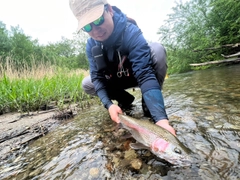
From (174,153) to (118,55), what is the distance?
4.75 ft

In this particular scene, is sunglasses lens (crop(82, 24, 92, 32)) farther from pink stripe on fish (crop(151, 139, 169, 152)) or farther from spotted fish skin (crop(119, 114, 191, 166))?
pink stripe on fish (crop(151, 139, 169, 152))

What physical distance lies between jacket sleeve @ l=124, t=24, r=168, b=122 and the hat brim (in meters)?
0.41

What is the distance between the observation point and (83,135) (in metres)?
1.99

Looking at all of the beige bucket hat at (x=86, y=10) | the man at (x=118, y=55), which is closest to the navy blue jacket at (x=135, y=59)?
the man at (x=118, y=55)

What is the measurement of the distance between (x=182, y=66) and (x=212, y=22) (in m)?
4.50

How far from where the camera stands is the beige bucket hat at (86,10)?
1.75 m

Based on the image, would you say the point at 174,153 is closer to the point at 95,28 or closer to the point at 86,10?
the point at 95,28

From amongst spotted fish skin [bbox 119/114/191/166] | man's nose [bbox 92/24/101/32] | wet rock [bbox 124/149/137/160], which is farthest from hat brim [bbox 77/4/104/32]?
wet rock [bbox 124/149/137/160]

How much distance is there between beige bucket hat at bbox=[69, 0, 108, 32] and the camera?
5.73ft

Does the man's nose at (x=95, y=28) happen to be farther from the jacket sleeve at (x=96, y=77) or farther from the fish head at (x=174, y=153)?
the fish head at (x=174, y=153)

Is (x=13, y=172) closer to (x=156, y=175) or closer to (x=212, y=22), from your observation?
(x=156, y=175)

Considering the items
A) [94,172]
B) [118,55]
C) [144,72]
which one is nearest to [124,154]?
[94,172]

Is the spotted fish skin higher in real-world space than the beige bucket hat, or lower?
lower

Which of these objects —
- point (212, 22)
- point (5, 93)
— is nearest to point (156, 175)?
point (5, 93)
